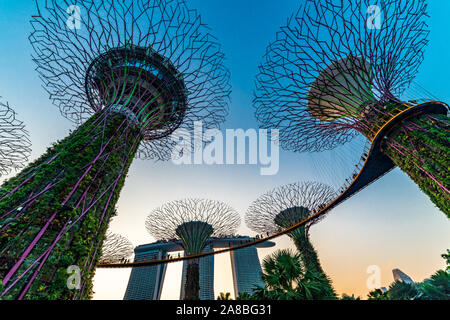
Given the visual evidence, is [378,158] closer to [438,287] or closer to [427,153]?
[427,153]

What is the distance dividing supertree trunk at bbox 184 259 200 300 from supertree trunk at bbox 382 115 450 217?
46.6 feet

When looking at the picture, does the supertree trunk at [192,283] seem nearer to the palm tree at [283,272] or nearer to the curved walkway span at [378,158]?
the curved walkway span at [378,158]

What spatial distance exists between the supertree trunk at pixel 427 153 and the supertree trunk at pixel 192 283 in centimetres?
1421

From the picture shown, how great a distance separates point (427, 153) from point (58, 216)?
12.1m

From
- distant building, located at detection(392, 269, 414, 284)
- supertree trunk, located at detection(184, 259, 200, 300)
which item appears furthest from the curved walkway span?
distant building, located at detection(392, 269, 414, 284)

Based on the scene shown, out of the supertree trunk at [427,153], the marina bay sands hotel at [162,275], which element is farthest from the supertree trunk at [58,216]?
the marina bay sands hotel at [162,275]

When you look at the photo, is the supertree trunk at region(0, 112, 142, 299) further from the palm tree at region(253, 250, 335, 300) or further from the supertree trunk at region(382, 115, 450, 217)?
the supertree trunk at region(382, 115, 450, 217)

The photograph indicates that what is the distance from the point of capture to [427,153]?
7.62m

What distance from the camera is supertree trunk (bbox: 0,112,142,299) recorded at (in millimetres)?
3916

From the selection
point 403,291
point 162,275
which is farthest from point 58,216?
point 162,275

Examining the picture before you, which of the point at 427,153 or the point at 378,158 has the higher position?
the point at 378,158

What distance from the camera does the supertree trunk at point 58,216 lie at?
3.92 metres
